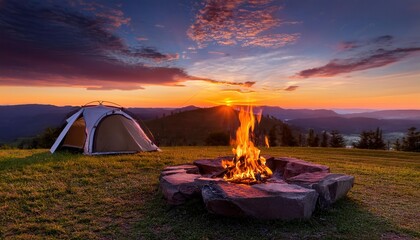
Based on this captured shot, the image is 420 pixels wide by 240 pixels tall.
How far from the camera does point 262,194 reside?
6340 millimetres

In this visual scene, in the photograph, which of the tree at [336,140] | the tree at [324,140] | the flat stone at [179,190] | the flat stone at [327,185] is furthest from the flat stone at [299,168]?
the tree at [324,140]

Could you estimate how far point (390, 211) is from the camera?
7.23 m

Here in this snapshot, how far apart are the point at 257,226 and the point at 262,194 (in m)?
0.67

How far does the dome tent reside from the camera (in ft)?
51.0

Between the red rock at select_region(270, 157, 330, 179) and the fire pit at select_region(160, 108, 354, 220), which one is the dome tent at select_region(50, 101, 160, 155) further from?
the red rock at select_region(270, 157, 330, 179)

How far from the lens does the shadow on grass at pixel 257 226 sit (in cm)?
571

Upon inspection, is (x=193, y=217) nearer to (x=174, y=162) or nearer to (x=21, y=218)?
(x=21, y=218)

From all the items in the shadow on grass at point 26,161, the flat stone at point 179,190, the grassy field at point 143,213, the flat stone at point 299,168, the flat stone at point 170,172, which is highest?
the flat stone at point 299,168

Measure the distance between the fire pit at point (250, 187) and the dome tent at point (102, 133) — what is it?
23.6 ft

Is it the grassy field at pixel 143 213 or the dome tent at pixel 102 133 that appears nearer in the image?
the grassy field at pixel 143 213

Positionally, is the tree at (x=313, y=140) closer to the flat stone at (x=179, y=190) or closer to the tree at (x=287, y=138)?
the tree at (x=287, y=138)

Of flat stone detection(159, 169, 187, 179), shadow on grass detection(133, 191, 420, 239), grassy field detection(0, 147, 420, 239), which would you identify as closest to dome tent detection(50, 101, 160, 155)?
grassy field detection(0, 147, 420, 239)

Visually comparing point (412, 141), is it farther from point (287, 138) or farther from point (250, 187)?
point (250, 187)

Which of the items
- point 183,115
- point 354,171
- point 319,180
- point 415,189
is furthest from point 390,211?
point 183,115
